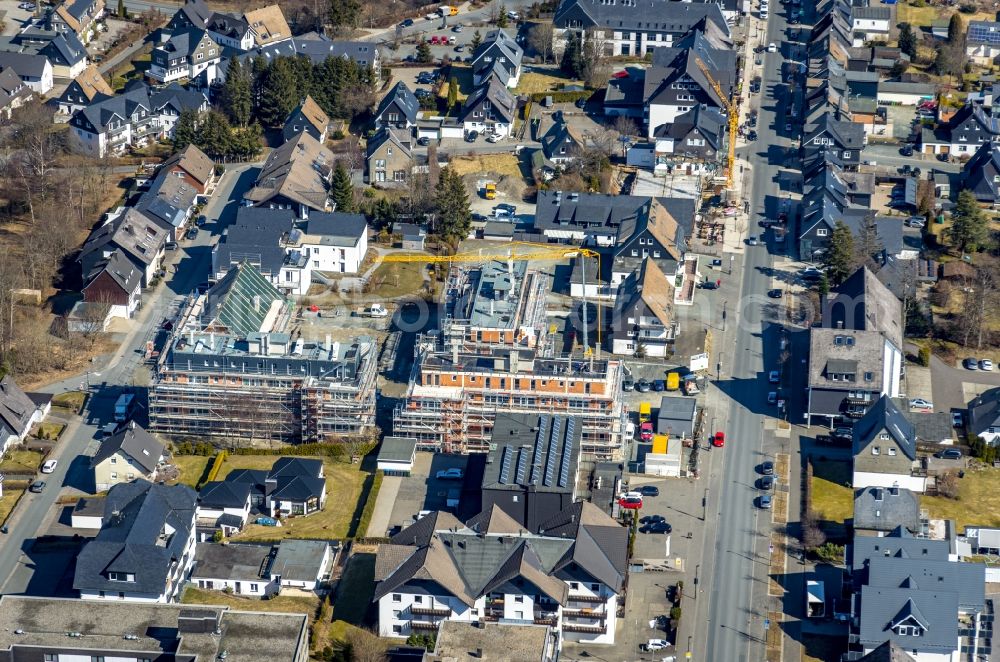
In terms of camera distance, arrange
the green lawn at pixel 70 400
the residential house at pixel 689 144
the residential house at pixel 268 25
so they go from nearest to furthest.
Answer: the green lawn at pixel 70 400 → the residential house at pixel 689 144 → the residential house at pixel 268 25

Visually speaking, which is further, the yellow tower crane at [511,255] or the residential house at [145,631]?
the yellow tower crane at [511,255]

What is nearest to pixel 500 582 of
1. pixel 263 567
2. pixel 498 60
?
pixel 263 567

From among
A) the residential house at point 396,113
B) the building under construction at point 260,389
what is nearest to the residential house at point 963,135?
the residential house at point 396,113

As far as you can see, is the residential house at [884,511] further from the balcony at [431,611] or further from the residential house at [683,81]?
the residential house at [683,81]

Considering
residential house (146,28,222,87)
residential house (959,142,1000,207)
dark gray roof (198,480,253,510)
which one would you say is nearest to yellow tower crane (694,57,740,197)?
residential house (959,142,1000,207)

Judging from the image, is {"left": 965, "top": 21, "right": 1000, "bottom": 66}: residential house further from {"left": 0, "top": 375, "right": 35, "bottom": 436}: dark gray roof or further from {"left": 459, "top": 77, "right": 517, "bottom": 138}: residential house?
{"left": 0, "top": 375, "right": 35, "bottom": 436}: dark gray roof

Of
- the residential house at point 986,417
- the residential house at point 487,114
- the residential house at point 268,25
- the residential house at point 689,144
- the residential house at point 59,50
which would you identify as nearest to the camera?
the residential house at point 986,417

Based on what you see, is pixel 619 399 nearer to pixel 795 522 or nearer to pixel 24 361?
pixel 795 522

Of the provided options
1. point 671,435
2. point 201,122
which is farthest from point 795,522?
point 201,122
